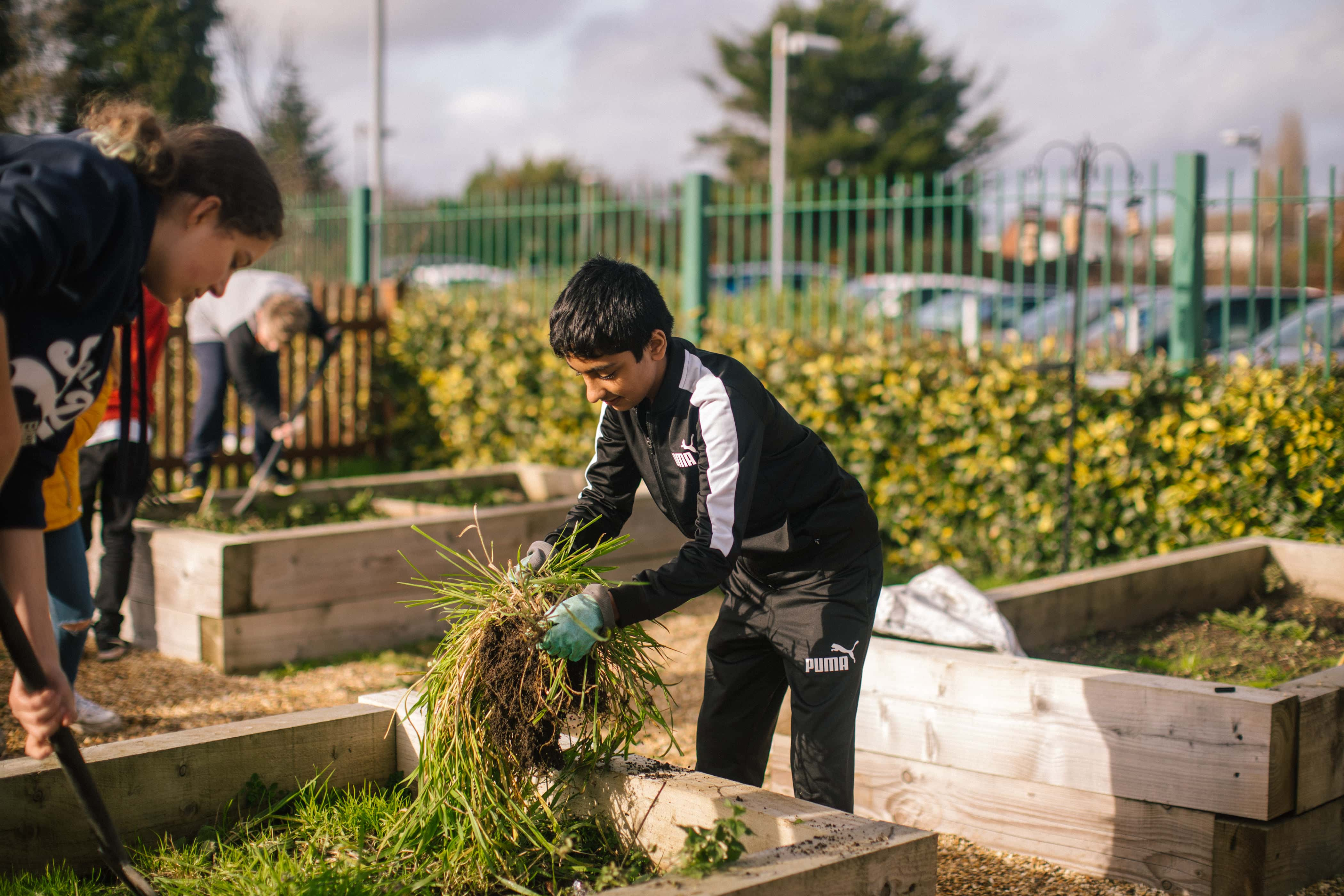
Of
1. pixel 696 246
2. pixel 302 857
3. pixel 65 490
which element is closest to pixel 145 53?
pixel 696 246

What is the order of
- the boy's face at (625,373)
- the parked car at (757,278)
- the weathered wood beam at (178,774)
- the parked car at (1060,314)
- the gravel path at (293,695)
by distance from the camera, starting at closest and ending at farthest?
the weathered wood beam at (178,774)
the boy's face at (625,373)
the gravel path at (293,695)
the parked car at (1060,314)
the parked car at (757,278)

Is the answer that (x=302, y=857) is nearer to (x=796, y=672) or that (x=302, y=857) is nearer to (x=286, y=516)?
(x=796, y=672)

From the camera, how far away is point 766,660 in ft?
8.85

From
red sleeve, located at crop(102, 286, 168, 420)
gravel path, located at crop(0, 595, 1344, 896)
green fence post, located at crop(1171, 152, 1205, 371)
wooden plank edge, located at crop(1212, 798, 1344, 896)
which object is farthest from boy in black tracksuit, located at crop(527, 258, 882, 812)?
green fence post, located at crop(1171, 152, 1205, 371)

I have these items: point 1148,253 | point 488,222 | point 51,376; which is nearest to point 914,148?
point 488,222

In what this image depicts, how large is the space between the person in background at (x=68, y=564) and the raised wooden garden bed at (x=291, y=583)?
880 millimetres

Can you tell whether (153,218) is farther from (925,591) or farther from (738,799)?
(925,591)

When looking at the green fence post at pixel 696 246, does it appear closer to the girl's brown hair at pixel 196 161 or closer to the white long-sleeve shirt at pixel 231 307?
the white long-sleeve shirt at pixel 231 307

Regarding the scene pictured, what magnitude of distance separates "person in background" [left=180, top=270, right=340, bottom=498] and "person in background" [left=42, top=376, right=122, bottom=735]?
85.1 inches

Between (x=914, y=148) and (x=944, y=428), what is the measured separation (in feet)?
110

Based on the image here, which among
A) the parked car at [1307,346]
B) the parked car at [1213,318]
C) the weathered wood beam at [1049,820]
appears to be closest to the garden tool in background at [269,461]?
the weathered wood beam at [1049,820]

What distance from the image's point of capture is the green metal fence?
5824 mm

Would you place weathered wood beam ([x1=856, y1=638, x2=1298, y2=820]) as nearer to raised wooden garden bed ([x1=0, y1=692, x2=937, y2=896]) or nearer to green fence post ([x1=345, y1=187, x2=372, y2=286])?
raised wooden garden bed ([x1=0, y1=692, x2=937, y2=896])

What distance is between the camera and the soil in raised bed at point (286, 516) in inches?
209
